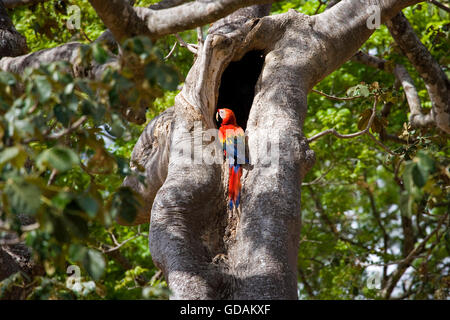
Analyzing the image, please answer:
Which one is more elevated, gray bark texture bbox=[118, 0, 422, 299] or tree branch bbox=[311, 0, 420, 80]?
tree branch bbox=[311, 0, 420, 80]

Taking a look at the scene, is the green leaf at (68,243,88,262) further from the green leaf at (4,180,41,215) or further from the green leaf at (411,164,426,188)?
the green leaf at (411,164,426,188)

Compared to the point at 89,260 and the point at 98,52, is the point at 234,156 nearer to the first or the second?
the point at 98,52

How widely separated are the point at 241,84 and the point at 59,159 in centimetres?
248

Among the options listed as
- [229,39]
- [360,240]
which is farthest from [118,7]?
[360,240]

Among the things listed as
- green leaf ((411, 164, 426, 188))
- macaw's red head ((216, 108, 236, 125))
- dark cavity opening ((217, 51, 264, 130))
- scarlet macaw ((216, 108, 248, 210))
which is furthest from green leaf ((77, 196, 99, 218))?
dark cavity opening ((217, 51, 264, 130))

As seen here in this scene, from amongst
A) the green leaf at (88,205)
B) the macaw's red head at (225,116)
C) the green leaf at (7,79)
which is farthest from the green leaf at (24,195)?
the macaw's red head at (225,116)

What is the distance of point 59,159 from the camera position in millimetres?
1975

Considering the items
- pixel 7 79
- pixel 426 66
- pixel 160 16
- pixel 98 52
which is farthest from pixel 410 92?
pixel 7 79

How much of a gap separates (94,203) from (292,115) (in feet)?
6.03

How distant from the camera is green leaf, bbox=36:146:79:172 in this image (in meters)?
1.95

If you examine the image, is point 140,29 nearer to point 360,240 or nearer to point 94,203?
point 94,203

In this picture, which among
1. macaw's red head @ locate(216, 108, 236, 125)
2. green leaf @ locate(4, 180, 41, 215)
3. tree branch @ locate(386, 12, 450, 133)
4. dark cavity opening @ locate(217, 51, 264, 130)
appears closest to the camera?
green leaf @ locate(4, 180, 41, 215)

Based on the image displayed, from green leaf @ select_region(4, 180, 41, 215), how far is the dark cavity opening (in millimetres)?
2494

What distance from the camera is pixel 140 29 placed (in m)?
2.82
